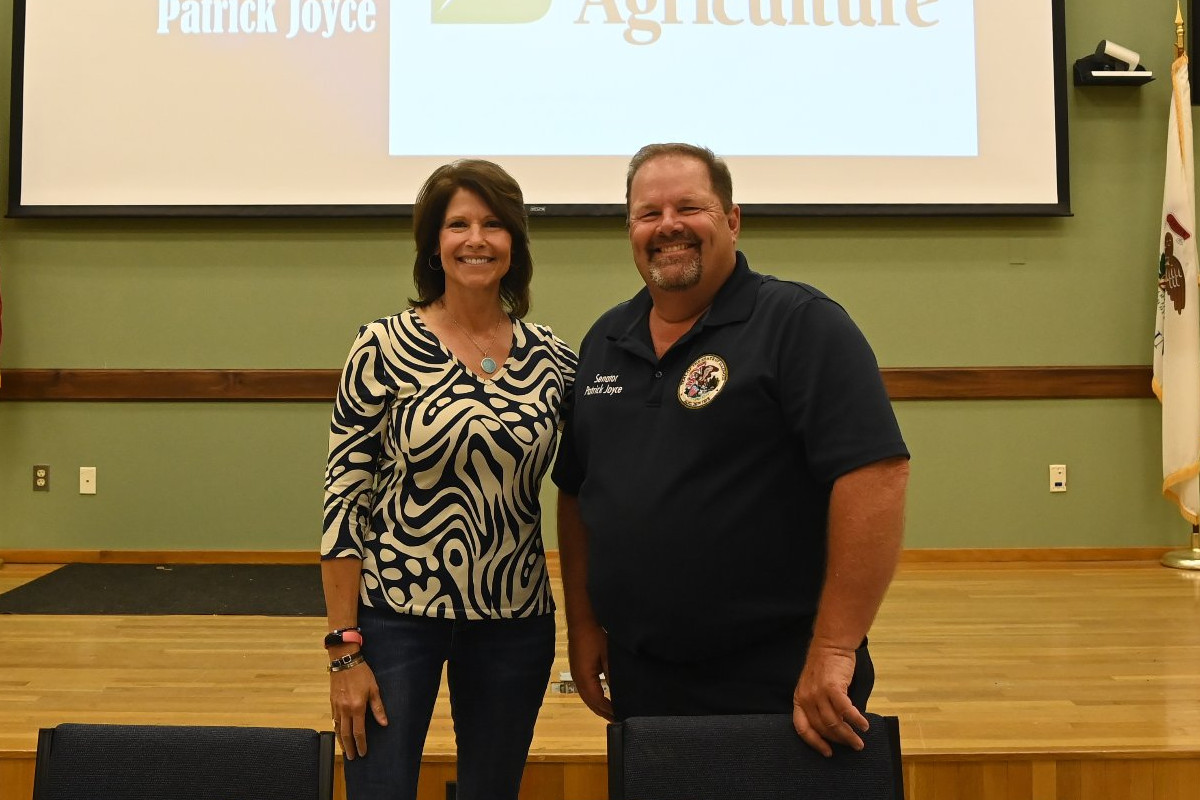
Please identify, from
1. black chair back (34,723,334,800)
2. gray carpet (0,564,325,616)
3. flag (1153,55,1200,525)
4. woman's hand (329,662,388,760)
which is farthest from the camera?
flag (1153,55,1200,525)

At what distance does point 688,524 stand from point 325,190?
3.25m

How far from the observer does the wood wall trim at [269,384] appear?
14.0 feet

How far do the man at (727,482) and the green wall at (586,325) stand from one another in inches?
110

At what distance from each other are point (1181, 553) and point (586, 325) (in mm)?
2602

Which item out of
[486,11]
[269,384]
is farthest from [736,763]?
Result: [486,11]

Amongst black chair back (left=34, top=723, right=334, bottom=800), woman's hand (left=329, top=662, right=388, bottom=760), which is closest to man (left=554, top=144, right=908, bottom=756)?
woman's hand (left=329, top=662, right=388, bottom=760)

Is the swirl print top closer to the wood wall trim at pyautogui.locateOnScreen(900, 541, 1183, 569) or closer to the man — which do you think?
the man

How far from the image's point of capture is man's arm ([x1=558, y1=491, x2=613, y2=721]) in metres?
1.62

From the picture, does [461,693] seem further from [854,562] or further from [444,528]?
[854,562]

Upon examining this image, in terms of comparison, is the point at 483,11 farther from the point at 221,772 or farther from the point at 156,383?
the point at 221,772

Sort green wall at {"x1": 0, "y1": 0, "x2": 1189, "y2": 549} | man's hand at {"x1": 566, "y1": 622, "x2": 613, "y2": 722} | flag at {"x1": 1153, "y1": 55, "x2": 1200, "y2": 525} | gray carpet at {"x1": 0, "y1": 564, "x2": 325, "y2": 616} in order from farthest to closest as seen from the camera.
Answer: green wall at {"x1": 0, "y1": 0, "x2": 1189, "y2": 549} → flag at {"x1": 1153, "y1": 55, "x2": 1200, "y2": 525} → gray carpet at {"x1": 0, "y1": 564, "x2": 325, "y2": 616} → man's hand at {"x1": 566, "y1": 622, "x2": 613, "y2": 722}

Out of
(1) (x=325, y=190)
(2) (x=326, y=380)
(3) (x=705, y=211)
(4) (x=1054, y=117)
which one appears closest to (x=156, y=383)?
(2) (x=326, y=380)

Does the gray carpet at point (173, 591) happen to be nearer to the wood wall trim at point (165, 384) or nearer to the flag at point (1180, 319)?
the wood wall trim at point (165, 384)

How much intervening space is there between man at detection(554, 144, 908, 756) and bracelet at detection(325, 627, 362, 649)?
13.5 inches
